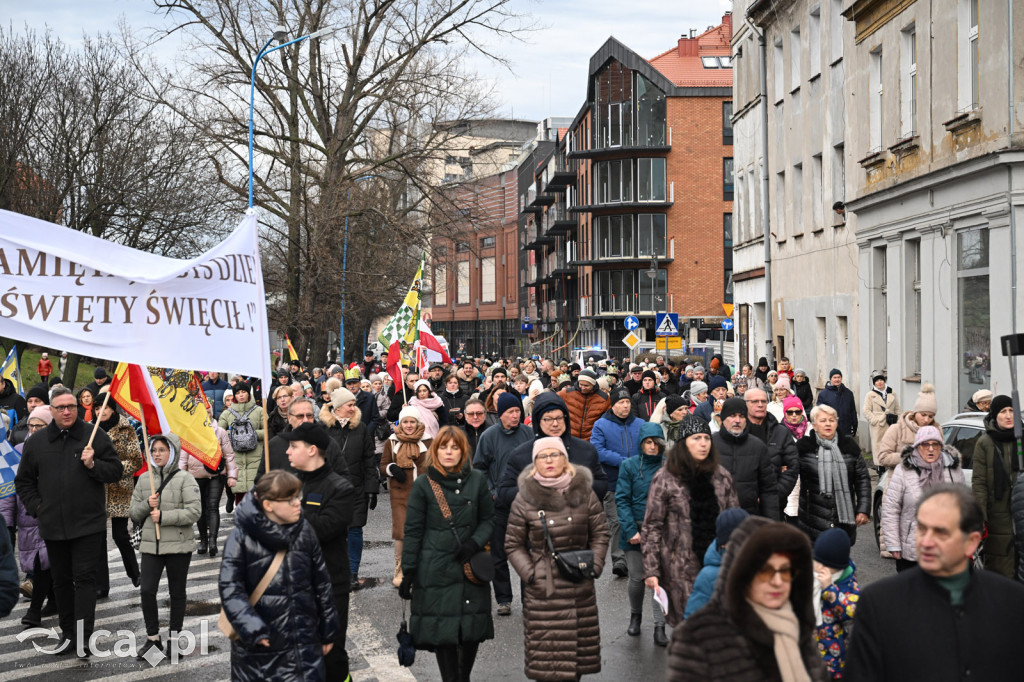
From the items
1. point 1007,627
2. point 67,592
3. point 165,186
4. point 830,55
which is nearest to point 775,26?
point 830,55

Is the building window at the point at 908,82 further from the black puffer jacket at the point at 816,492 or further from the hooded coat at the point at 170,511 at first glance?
the hooded coat at the point at 170,511

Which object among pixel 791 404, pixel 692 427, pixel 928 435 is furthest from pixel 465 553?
pixel 791 404

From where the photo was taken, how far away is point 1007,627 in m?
4.16

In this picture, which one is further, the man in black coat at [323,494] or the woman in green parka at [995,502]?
the woman in green parka at [995,502]

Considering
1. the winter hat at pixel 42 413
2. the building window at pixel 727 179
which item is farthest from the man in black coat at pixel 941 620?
the building window at pixel 727 179

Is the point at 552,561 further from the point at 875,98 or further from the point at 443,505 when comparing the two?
the point at 875,98

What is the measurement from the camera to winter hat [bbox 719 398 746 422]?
9242 mm

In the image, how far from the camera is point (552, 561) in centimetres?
732

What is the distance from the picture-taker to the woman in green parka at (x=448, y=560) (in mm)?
7352

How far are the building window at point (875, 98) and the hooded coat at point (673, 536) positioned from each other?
1782 centimetres

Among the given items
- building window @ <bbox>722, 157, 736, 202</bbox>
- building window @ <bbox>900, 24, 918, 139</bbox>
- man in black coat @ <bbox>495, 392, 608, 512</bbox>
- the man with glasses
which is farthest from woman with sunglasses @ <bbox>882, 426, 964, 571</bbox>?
building window @ <bbox>722, 157, 736, 202</bbox>

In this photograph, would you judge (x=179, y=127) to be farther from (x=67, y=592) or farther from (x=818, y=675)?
(x=818, y=675)

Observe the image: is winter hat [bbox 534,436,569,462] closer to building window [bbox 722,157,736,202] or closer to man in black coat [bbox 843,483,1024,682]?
man in black coat [bbox 843,483,1024,682]

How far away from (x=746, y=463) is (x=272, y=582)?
14.0 feet
